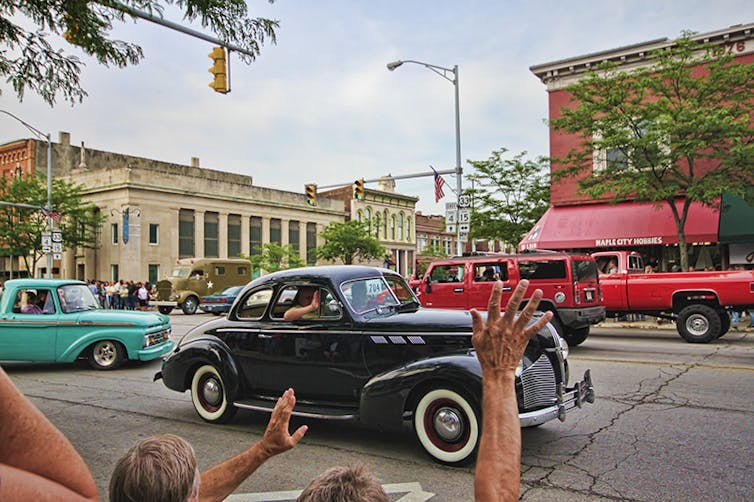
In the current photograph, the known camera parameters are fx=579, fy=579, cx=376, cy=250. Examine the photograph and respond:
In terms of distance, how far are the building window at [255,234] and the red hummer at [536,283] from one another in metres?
39.6

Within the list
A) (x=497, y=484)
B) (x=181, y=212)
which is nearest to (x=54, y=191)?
(x=181, y=212)

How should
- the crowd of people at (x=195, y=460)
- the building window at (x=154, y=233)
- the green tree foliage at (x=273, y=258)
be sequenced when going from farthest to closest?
the green tree foliage at (x=273, y=258), the building window at (x=154, y=233), the crowd of people at (x=195, y=460)

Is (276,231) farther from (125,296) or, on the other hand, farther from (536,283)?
(536,283)

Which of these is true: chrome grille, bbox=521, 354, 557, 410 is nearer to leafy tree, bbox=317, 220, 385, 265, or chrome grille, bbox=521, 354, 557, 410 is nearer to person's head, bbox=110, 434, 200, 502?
person's head, bbox=110, 434, 200, 502

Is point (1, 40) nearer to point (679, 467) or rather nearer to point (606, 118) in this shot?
point (679, 467)

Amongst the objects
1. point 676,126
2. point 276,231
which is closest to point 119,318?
point 676,126

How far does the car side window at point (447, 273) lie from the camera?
46.6 ft

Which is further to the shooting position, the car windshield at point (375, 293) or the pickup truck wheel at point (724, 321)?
the pickup truck wheel at point (724, 321)

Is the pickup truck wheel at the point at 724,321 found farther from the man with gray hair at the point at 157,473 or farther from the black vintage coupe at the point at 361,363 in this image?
the man with gray hair at the point at 157,473

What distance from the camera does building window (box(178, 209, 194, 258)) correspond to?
46719 millimetres

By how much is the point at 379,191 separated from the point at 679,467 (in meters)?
57.4

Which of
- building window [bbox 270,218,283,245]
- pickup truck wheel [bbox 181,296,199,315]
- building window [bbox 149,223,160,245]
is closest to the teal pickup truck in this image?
pickup truck wheel [bbox 181,296,199,315]

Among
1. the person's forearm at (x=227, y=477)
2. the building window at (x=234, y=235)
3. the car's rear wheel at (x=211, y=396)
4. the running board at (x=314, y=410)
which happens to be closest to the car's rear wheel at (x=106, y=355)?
the car's rear wheel at (x=211, y=396)

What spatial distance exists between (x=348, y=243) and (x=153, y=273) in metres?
17.3
